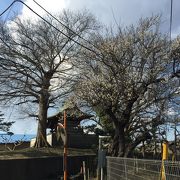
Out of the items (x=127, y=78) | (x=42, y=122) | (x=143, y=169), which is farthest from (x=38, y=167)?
(x=143, y=169)

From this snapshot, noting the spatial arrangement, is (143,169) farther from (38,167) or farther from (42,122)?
(42,122)

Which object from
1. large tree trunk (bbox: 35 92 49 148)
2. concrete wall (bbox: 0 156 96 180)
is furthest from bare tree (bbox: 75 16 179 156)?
large tree trunk (bbox: 35 92 49 148)

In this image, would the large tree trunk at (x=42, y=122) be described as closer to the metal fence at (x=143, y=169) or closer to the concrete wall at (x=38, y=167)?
the concrete wall at (x=38, y=167)

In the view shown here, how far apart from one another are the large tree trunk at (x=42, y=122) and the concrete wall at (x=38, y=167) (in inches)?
227

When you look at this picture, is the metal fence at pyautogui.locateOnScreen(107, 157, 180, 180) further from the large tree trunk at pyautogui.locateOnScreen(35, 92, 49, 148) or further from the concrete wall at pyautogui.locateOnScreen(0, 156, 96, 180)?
the large tree trunk at pyautogui.locateOnScreen(35, 92, 49, 148)

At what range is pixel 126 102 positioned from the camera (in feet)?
75.9

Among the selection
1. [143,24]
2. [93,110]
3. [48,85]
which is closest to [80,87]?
[93,110]

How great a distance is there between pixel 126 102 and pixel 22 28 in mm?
16161

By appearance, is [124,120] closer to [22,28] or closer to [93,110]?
[93,110]

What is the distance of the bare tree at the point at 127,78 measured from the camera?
2259cm

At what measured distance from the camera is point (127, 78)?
74.3 feet

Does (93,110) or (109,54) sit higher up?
(109,54)

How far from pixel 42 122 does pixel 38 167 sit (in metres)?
7.95

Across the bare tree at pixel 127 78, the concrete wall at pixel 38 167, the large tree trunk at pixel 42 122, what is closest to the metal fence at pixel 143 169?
the bare tree at pixel 127 78
